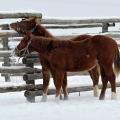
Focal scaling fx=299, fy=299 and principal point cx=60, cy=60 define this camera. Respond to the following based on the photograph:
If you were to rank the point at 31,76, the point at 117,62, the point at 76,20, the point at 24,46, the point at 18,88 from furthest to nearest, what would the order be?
the point at 76,20 → the point at 31,76 → the point at 18,88 → the point at 117,62 → the point at 24,46

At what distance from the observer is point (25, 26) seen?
21.1ft

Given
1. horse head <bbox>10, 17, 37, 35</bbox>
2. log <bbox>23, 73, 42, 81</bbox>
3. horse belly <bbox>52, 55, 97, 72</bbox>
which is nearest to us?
horse belly <bbox>52, 55, 97, 72</bbox>

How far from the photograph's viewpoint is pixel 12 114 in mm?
4855

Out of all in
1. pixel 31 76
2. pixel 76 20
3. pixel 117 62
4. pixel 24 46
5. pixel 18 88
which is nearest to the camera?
pixel 24 46

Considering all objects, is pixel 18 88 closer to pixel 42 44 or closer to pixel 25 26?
pixel 42 44

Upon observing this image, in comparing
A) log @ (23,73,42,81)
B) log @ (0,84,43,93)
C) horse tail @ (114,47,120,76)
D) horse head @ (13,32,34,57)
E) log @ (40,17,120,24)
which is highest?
log @ (40,17,120,24)

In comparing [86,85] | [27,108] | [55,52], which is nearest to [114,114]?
[27,108]

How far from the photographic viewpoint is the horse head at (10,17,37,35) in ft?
21.0

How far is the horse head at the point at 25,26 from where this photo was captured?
641 centimetres

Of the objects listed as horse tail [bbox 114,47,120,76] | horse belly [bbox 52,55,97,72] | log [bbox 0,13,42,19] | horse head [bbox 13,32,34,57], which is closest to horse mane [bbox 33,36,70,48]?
horse head [bbox 13,32,34,57]

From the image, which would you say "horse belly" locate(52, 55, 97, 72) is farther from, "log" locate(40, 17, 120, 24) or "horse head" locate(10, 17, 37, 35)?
"log" locate(40, 17, 120, 24)

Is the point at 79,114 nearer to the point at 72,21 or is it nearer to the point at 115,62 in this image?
the point at 115,62

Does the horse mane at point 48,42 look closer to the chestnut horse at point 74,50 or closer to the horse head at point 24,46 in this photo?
the chestnut horse at point 74,50

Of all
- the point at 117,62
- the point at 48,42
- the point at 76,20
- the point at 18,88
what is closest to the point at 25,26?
the point at 48,42
